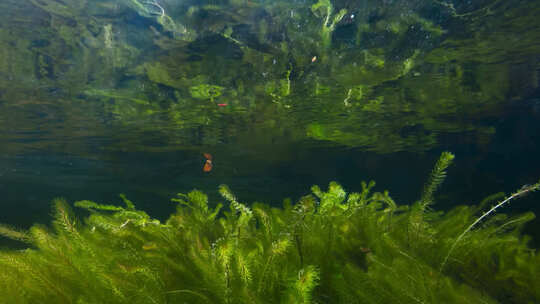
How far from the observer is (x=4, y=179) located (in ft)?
102

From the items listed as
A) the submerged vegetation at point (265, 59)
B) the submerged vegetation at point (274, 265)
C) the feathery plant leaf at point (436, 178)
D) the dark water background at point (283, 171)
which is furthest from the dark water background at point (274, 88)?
the feathery plant leaf at point (436, 178)

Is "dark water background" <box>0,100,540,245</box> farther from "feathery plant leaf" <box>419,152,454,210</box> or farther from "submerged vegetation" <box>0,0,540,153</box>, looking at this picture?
"feathery plant leaf" <box>419,152,454,210</box>

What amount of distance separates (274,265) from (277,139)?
1754cm

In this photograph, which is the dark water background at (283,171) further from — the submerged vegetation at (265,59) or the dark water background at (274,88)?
the submerged vegetation at (265,59)

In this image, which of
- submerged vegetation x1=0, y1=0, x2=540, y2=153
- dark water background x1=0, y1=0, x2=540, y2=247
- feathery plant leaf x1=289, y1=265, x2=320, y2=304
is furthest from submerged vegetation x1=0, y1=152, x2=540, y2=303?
submerged vegetation x1=0, y1=0, x2=540, y2=153

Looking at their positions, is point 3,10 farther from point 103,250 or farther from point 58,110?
point 103,250

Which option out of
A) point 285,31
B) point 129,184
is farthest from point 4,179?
point 285,31

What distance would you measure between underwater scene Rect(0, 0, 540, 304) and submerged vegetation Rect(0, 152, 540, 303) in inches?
0.7

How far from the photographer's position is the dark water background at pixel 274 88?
7477mm

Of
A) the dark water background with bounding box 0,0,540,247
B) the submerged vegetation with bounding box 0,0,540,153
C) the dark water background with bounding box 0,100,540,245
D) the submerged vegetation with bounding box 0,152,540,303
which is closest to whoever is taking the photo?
the submerged vegetation with bounding box 0,152,540,303

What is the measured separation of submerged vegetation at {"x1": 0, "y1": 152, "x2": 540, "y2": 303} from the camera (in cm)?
179

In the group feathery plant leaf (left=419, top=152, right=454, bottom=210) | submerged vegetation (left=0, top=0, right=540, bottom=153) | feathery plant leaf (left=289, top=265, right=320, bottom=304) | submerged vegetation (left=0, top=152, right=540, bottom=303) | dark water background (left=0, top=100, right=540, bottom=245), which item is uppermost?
submerged vegetation (left=0, top=0, right=540, bottom=153)

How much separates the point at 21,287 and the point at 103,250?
1.62 ft

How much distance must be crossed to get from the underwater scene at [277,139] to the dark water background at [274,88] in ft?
0.24
